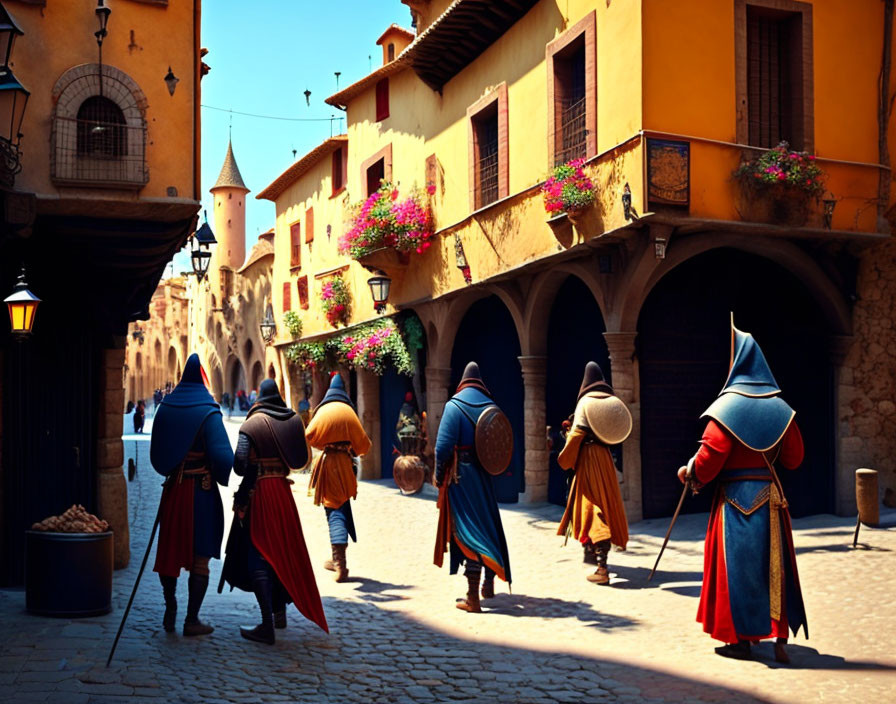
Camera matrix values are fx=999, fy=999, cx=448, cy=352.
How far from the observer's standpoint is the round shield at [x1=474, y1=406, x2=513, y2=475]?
8.62 meters

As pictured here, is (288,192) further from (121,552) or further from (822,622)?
(822,622)

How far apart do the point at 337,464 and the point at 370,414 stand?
11295 mm

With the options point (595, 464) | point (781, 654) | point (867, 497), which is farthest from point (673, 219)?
point (781, 654)

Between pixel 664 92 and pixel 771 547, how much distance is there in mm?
6474

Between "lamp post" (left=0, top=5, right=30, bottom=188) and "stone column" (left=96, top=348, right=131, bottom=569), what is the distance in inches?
125

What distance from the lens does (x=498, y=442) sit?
8.69 metres

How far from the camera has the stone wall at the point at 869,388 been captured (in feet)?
42.2

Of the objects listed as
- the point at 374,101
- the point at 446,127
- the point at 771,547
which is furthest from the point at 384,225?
the point at 771,547

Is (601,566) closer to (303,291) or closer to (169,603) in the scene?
(169,603)

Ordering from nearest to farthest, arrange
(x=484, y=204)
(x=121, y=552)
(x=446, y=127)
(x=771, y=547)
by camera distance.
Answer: (x=771, y=547) < (x=121, y=552) < (x=484, y=204) < (x=446, y=127)

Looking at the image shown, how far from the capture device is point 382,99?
21.2 meters

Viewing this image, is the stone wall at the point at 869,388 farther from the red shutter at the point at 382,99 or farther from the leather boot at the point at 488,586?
the red shutter at the point at 382,99

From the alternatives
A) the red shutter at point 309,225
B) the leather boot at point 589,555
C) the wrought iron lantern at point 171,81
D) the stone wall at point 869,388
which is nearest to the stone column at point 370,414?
the red shutter at point 309,225

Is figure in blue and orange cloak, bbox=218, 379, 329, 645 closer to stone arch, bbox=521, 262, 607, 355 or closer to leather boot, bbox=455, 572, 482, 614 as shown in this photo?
leather boot, bbox=455, 572, 482, 614
